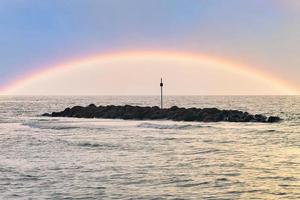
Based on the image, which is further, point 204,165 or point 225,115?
point 225,115

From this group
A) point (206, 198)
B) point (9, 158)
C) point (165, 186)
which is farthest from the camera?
point (9, 158)

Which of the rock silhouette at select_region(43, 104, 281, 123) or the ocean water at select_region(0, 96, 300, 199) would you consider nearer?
the ocean water at select_region(0, 96, 300, 199)

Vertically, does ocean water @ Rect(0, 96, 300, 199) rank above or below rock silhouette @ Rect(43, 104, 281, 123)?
below

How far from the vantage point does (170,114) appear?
6109 cm

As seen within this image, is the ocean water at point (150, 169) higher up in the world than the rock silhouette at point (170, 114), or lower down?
lower down

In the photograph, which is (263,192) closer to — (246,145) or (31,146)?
(246,145)

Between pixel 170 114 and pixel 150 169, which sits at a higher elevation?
pixel 170 114

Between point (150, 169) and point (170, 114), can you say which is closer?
point (150, 169)

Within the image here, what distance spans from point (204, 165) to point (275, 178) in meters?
3.64

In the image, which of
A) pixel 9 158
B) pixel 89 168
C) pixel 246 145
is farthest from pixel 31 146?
pixel 246 145

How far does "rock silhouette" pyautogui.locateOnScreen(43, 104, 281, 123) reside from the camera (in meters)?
56.1

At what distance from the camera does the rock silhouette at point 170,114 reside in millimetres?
56125

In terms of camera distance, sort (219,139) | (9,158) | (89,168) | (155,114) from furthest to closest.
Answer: (155,114) → (219,139) → (9,158) → (89,168)

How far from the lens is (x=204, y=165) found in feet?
67.6
